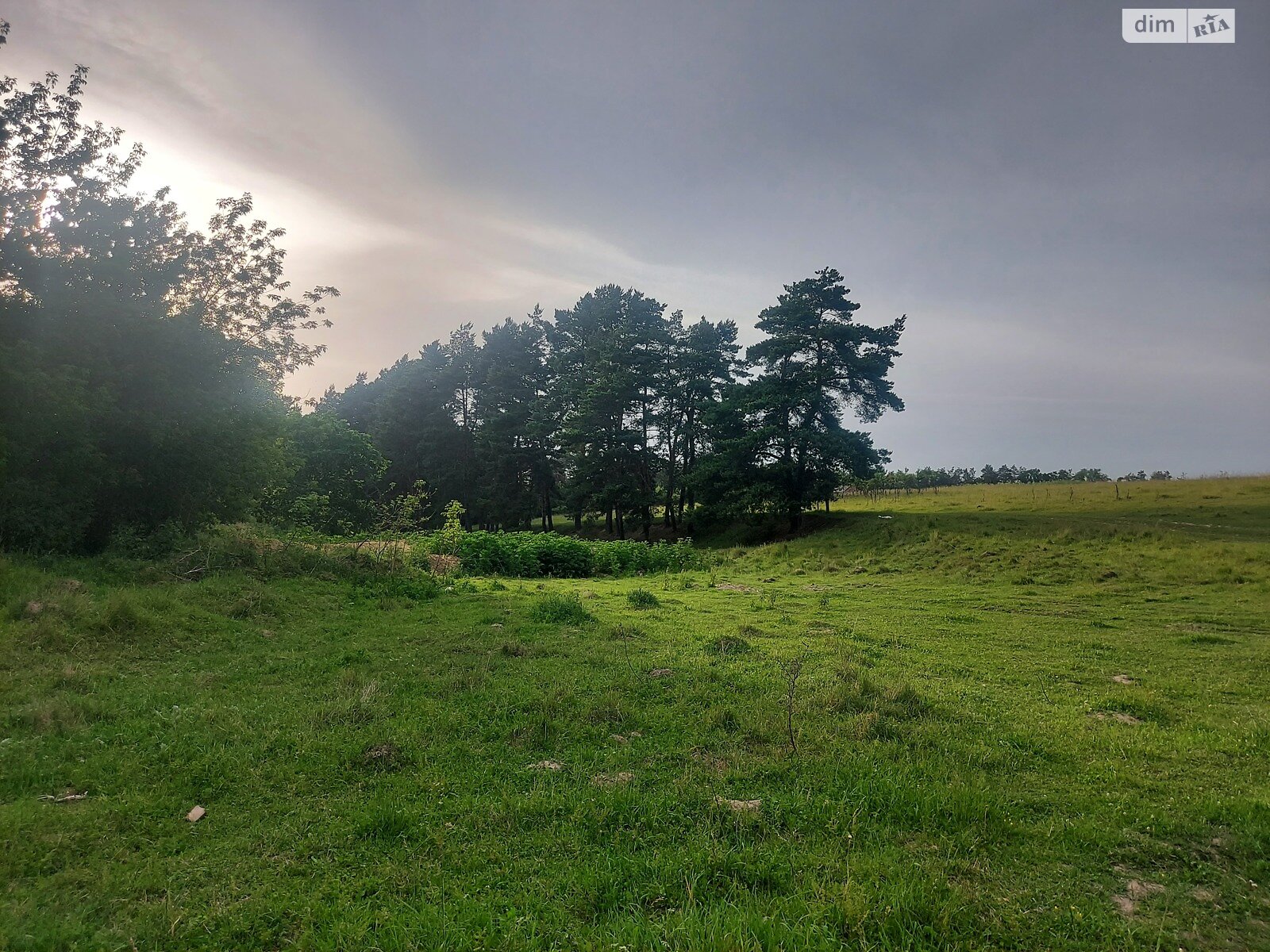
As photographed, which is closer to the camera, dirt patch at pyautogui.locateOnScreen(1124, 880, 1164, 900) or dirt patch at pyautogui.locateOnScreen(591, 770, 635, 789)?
dirt patch at pyautogui.locateOnScreen(1124, 880, 1164, 900)

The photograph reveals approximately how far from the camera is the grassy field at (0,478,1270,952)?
12.6 ft

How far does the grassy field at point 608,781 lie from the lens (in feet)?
12.6

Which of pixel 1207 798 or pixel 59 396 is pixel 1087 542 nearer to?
pixel 1207 798

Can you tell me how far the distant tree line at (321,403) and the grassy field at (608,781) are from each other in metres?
3.86

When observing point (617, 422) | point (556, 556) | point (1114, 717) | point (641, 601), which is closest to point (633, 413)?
point (617, 422)

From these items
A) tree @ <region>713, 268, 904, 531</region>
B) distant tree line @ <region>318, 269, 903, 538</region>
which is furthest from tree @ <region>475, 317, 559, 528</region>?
tree @ <region>713, 268, 904, 531</region>

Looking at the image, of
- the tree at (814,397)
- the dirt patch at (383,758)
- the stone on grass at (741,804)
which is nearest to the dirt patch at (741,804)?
the stone on grass at (741,804)

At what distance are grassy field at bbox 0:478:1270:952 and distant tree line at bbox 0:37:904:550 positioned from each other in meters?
3.86

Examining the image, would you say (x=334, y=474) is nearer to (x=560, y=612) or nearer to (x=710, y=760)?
(x=560, y=612)

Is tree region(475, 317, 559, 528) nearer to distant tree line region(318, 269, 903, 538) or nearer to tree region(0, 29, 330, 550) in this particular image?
distant tree line region(318, 269, 903, 538)

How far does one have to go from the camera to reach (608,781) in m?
5.72

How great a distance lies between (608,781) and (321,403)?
239ft

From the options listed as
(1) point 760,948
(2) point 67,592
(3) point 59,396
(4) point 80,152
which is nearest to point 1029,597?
(1) point 760,948

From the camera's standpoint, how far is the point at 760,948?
345 cm
